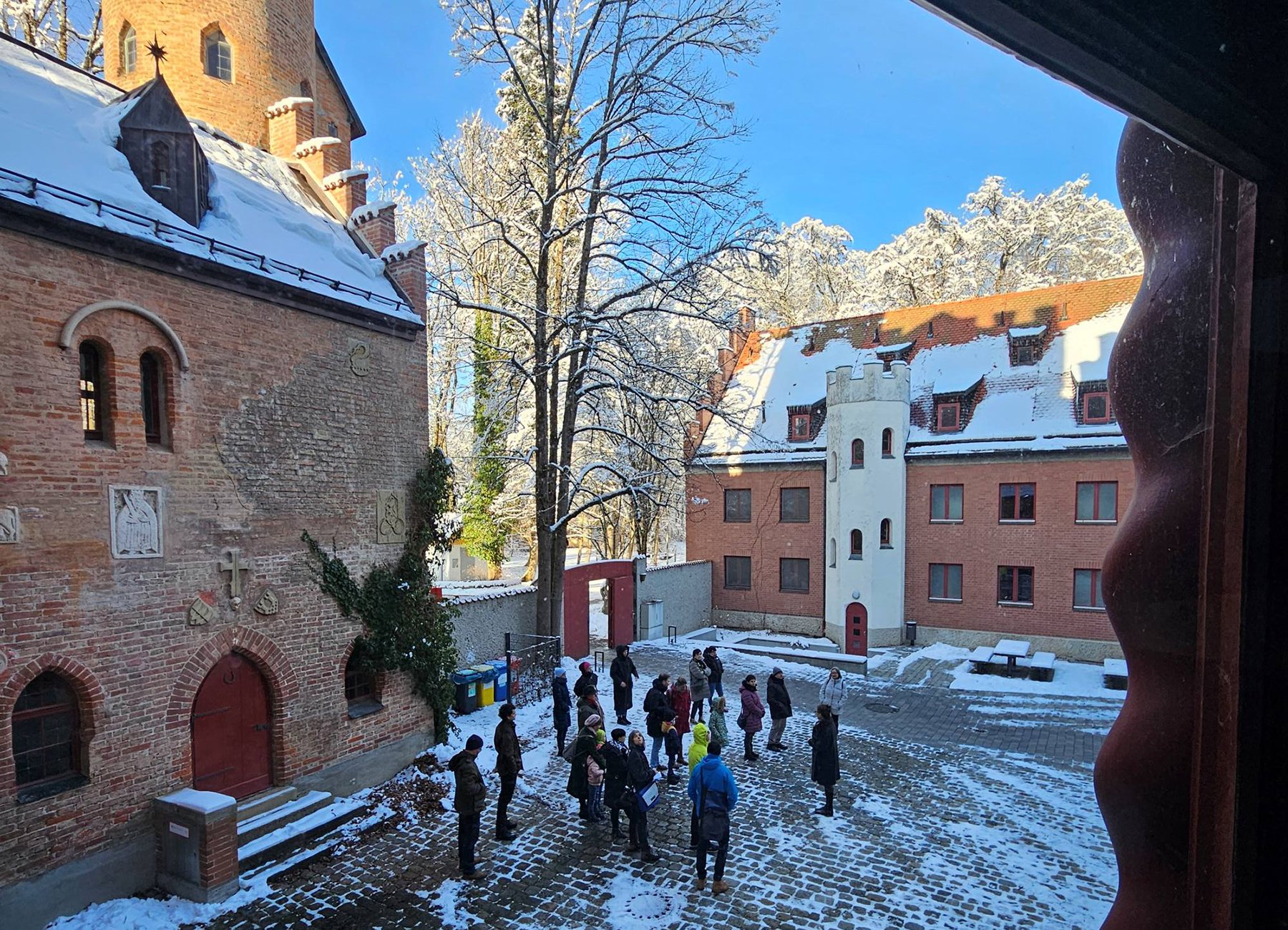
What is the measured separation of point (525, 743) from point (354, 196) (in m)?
11.2

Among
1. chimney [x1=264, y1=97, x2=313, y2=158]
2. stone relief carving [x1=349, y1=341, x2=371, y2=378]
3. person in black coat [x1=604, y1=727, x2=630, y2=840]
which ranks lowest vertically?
person in black coat [x1=604, y1=727, x2=630, y2=840]

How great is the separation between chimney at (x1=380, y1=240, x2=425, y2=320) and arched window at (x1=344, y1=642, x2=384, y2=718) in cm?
611

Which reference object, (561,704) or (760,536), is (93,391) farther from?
(760,536)

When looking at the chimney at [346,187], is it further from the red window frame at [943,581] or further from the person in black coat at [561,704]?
the red window frame at [943,581]

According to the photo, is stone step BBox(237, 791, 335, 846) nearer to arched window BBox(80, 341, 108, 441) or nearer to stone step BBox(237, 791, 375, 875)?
stone step BBox(237, 791, 375, 875)

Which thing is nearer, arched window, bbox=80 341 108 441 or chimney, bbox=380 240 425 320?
arched window, bbox=80 341 108 441

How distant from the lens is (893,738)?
1469 cm

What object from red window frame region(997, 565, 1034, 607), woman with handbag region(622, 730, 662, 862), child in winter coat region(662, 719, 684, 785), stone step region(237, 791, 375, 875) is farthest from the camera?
red window frame region(997, 565, 1034, 607)

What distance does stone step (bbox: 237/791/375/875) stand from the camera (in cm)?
892

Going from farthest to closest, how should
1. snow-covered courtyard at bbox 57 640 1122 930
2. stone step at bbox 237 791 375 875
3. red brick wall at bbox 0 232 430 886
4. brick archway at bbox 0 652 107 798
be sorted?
stone step at bbox 237 791 375 875 < snow-covered courtyard at bbox 57 640 1122 930 < red brick wall at bbox 0 232 430 886 < brick archway at bbox 0 652 107 798

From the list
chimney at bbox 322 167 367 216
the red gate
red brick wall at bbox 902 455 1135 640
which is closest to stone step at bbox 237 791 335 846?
the red gate

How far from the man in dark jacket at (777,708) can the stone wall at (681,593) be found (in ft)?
35.7

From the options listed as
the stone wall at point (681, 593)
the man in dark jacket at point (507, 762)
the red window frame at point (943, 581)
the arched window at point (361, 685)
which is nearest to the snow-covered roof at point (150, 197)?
the arched window at point (361, 685)

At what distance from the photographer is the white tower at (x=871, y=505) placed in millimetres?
24484
